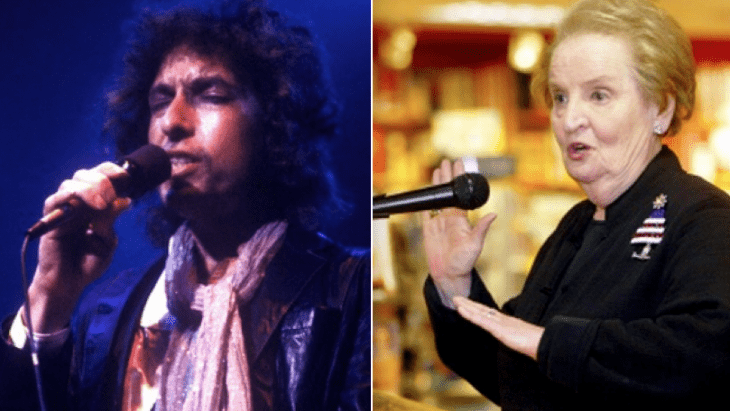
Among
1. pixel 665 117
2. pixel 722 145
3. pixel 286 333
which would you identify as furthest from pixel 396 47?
pixel 286 333

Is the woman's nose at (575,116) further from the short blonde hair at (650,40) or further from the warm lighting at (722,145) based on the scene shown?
the warm lighting at (722,145)

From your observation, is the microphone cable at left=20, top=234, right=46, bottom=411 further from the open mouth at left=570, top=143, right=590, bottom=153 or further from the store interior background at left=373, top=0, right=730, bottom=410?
the store interior background at left=373, top=0, right=730, bottom=410

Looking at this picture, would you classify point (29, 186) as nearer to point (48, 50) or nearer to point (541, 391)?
point (48, 50)

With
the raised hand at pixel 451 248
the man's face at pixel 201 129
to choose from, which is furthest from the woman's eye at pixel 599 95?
the man's face at pixel 201 129

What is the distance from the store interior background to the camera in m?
5.13

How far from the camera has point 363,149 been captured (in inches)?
51.8

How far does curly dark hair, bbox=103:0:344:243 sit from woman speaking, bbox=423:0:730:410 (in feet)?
1.19

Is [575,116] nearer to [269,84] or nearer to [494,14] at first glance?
[269,84]

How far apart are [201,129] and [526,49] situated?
13.9 ft

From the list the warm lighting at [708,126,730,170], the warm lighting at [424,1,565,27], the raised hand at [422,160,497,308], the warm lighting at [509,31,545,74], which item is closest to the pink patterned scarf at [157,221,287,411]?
the raised hand at [422,160,497,308]

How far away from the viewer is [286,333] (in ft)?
4.18

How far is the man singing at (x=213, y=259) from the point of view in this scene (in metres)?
1.20

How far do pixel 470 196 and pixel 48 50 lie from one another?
0.60m

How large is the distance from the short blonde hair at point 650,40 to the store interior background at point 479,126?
130 inches
